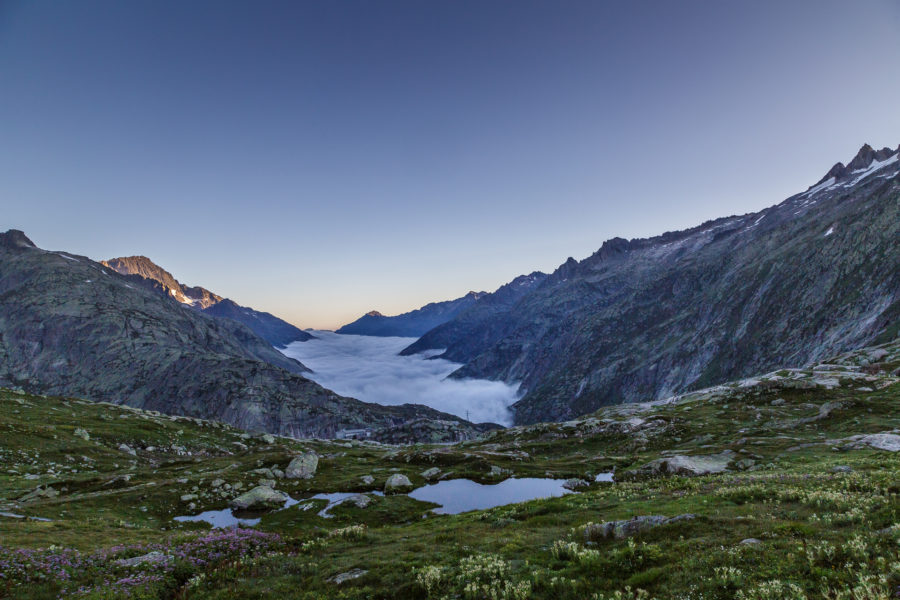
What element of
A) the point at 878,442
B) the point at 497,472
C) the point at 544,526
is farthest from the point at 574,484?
the point at 878,442

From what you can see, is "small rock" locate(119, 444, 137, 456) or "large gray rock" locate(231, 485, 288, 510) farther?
"small rock" locate(119, 444, 137, 456)

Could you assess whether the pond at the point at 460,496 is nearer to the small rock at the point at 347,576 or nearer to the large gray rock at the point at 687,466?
the large gray rock at the point at 687,466

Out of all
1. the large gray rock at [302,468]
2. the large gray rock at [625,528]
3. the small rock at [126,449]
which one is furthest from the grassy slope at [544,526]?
the small rock at [126,449]

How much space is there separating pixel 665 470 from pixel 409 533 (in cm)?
3209

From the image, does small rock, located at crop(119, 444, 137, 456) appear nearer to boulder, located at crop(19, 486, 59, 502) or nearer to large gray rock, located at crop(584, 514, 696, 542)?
boulder, located at crop(19, 486, 59, 502)

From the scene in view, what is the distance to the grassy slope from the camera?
1355 centimetres

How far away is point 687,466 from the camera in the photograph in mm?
43094

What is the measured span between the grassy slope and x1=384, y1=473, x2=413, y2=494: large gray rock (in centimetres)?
322

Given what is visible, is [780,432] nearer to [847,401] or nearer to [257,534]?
[847,401]

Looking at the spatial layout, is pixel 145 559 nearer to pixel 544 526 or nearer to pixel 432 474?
pixel 544 526

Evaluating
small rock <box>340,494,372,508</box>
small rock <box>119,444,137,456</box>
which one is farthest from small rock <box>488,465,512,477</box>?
small rock <box>119,444,137,456</box>

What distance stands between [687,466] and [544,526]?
87.7ft

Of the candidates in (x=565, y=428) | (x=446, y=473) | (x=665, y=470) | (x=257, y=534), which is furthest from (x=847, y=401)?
(x=257, y=534)

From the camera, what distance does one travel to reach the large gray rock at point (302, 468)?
62406 millimetres
